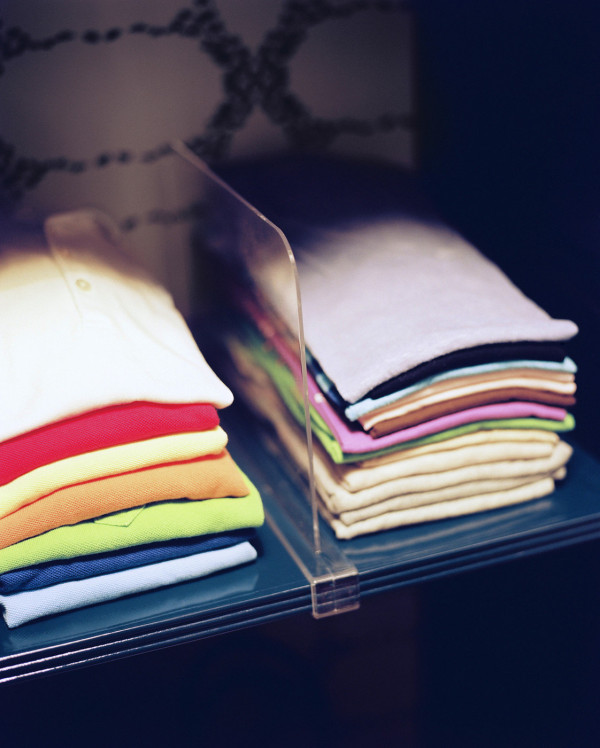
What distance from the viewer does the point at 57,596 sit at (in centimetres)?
67

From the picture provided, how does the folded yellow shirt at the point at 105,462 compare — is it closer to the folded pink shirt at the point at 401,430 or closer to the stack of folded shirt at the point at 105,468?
the stack of folded shirt at the point at 105,468

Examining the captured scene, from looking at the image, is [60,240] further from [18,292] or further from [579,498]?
[579,498]

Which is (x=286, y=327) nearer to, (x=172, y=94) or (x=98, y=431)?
(x=98, y=431)

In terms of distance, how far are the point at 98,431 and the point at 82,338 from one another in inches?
3.8

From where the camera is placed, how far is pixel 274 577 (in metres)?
0.73

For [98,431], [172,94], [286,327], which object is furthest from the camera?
[172,94]

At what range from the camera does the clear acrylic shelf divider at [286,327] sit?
0.72m

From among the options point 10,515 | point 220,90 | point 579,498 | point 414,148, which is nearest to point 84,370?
point 10,515

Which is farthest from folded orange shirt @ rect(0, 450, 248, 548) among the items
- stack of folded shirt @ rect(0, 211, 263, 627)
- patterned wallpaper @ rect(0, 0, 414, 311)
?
patterned wallpaper @ rect(0, 0, 414, 311)

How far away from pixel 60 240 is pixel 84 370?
0.97ft

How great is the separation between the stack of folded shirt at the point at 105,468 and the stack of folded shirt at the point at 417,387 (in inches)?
3.8

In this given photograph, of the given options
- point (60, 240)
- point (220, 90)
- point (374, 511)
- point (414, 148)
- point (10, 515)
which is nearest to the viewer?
point (10, 515)

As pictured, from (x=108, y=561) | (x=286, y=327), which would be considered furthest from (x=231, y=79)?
(x=108, y=561)

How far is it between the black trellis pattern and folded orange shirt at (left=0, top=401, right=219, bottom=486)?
0.55 metres
